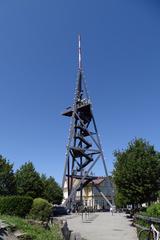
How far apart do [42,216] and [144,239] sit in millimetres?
15640

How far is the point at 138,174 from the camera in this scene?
31984mm

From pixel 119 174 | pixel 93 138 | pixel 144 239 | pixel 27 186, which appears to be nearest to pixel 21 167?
pixel 27 186

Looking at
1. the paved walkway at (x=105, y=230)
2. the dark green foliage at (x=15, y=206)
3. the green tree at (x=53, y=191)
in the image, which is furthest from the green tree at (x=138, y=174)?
the green tree at (x=53, y=191)

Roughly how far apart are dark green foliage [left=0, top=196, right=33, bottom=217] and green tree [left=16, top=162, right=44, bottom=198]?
28.9 metres

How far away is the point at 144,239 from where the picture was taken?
1384 cm

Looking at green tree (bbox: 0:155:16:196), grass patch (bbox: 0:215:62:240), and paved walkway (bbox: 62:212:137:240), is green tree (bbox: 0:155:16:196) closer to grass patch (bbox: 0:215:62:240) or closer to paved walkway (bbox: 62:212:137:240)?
→ paved walkway (bbox: 62:212:137:240)

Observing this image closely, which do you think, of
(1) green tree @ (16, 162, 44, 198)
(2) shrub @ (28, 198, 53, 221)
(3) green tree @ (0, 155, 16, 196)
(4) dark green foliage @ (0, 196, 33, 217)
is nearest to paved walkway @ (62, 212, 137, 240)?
(2) shrub @ (28, 198, 53, 221)

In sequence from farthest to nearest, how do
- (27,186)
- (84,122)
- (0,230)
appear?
1. (84,122)
2. (27,186)
3. (0,230)

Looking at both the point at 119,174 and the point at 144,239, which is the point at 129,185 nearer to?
the point at 119,174

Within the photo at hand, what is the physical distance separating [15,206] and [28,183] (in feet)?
101

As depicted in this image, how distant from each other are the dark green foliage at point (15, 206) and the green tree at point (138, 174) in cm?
782

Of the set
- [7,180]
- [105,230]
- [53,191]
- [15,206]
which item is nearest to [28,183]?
[7,180]

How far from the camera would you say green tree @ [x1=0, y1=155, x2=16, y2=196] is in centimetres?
5179

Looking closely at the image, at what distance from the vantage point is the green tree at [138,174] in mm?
31938
